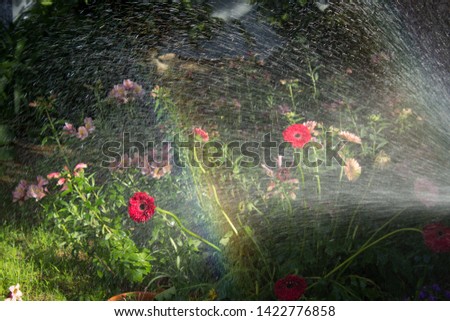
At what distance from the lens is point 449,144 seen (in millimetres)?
3117

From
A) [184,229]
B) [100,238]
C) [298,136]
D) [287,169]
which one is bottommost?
[100,238]

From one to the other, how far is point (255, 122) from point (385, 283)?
1.00 meters

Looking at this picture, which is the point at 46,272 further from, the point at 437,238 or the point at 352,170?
the point at 437,238

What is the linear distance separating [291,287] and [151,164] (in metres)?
0.75

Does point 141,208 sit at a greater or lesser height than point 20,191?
greater

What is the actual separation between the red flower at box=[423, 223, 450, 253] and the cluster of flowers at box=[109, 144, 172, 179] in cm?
96

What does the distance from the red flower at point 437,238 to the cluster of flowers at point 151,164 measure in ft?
3.14

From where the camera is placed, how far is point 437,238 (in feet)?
8.35

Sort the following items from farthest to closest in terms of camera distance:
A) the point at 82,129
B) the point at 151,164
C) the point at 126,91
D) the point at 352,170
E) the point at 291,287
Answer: the point at 126,91 < the point at 82,129 < the point at 151,164 < the point at 352,170 < the point at 291,287

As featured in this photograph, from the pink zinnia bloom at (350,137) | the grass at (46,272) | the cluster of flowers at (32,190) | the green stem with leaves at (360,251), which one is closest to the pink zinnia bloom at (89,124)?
the cluster of flowers at (32,190)

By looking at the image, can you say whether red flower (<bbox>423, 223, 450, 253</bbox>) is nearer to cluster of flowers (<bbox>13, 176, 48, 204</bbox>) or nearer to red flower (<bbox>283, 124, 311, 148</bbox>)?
red flower (<bbox>283, 124, 311, 148</bbox>)

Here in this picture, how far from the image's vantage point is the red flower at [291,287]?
8.07ft

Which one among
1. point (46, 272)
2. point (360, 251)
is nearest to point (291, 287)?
point (360, 251)

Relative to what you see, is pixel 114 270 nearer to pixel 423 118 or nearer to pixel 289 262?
pixel 289 262
